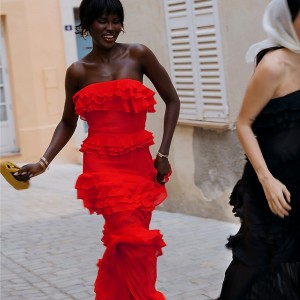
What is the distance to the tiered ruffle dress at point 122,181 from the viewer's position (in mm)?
4457

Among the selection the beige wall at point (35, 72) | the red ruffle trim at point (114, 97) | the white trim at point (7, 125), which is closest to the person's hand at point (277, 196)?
the red ruffle trim at point (114, 97)

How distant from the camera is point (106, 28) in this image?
450cm

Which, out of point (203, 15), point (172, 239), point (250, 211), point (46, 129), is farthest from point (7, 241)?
point (46, 129)

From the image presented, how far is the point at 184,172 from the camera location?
8.12 meters

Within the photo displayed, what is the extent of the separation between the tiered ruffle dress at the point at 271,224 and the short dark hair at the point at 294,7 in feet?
1.11

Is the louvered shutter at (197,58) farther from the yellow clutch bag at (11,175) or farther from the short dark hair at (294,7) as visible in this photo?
the short dark hair at (294,7)

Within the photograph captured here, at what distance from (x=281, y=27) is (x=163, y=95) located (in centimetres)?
113

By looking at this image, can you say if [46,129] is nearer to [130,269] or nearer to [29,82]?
[29,82]

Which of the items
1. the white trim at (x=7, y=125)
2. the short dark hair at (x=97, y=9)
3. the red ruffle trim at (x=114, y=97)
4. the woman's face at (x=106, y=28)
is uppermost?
the short dark hair at (x=97, y=9)

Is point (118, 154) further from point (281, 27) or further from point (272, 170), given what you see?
point (281, 27)

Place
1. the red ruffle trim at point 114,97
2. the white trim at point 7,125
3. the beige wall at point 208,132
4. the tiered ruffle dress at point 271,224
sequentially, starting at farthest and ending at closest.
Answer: the white trim at point 7,125
the beige wall at point 208,132
the red ruffle trim at point 114,97
the tiered ruffle dress at point 271,224

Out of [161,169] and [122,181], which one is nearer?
[122,181]

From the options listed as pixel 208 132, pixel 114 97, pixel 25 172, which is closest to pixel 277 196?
pixel 114 97

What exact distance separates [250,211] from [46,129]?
10061 mm
